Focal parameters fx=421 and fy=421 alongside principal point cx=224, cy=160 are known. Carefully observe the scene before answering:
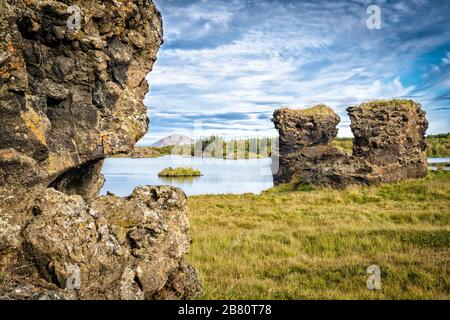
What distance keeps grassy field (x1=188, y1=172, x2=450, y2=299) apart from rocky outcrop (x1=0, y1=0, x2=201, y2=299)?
6.50ft

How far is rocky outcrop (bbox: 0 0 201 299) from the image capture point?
7027mm

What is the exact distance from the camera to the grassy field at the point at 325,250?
390 inches

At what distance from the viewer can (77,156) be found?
9109mm

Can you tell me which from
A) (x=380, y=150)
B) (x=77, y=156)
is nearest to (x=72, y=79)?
(x=77, y=156)

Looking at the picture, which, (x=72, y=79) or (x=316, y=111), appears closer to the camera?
(x=72, y=79)

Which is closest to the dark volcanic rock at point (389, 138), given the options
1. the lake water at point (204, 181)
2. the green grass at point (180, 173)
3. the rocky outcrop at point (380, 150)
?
the rocky outcrop at point (380, 150)

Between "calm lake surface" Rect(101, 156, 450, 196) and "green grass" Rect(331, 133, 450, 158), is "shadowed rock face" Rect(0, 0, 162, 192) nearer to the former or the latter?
"calm lake surface" Rect(101, 156, 450, 196)

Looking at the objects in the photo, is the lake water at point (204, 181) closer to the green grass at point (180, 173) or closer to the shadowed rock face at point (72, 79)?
the green grass at point (180, 173)

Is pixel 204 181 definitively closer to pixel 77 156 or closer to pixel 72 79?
pixel 77 156

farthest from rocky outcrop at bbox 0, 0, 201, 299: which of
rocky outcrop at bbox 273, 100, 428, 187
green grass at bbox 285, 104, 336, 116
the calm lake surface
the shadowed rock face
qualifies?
green grass at bbox 285, 104, 336, 116

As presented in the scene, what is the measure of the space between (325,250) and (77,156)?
8985 millimetres

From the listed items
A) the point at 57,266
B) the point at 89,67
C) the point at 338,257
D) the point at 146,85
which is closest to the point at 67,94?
the point at 89,67
